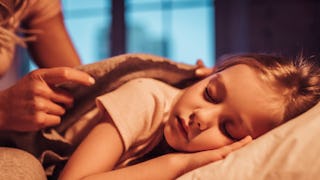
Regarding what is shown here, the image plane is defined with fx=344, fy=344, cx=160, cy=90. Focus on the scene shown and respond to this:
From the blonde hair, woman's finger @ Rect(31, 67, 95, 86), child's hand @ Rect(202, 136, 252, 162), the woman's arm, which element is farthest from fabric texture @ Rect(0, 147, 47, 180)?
the woman's arm

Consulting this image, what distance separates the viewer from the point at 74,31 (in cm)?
349

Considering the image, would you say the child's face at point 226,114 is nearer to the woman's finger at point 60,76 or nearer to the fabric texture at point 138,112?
the fabric texture at point 138,112

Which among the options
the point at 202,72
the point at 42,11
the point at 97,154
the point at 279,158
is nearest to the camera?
the point at 279,158

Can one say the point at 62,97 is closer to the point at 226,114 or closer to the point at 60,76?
the point at 60,76

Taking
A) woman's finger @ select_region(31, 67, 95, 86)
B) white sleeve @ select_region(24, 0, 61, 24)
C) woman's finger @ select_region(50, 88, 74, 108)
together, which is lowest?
woman's finger @ select_region(50, 88, 74, 108)

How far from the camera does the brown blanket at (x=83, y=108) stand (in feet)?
2.39

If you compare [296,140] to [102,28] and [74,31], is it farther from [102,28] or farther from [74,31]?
[74,31]

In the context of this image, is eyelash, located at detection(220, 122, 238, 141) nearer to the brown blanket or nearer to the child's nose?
the child's nose

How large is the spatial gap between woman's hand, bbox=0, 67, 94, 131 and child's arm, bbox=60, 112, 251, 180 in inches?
4.2

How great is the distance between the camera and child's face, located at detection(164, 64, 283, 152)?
2.11ft

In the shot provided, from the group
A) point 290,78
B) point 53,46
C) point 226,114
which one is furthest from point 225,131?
point 53,46

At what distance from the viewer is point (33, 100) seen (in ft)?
2.21

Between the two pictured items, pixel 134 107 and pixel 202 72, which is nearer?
pixel 134 107

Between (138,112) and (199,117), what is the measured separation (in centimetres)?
14
